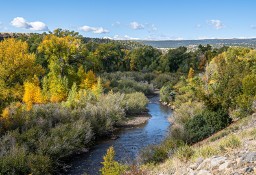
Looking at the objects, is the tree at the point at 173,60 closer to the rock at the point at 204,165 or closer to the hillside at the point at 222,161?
the hillside at the point at 222,161

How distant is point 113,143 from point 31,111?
8.93 metres

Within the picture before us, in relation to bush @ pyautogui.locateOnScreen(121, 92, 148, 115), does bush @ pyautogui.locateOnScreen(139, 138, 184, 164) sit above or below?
above

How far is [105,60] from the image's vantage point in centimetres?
10062

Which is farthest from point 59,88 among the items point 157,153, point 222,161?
point 222,161

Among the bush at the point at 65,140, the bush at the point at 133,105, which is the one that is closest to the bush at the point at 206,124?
the bush at the point at 65,140

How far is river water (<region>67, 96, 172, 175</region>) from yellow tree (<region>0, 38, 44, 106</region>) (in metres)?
17.4

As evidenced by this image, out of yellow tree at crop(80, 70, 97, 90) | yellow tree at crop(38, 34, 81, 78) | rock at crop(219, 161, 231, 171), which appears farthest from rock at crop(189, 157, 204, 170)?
yellow tree at crop(38, 34, 81, 78)

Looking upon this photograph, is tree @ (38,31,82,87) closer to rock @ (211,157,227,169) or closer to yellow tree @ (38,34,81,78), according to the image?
yellow tree @ (38,34,81,78)

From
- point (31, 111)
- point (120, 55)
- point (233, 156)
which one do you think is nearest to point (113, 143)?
point (31, 111)

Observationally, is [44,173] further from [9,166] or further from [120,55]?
[120,55]

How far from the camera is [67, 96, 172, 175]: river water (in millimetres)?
24866

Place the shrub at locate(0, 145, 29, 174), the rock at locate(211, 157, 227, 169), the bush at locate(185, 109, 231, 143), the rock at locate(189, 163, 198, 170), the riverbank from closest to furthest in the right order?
the rock at locate(211, 157, 227, 169)
the rock at locate(189, 163, 198, 170)
the shrub at locate(0, 145, 29, 174)
the bush at locate(185, 109, 231, 143)
the riverbank

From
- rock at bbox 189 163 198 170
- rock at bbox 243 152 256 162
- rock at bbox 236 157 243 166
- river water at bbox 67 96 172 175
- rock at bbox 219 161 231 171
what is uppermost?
rock at bbox 243 152 256 162

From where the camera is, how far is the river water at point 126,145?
979 inches
